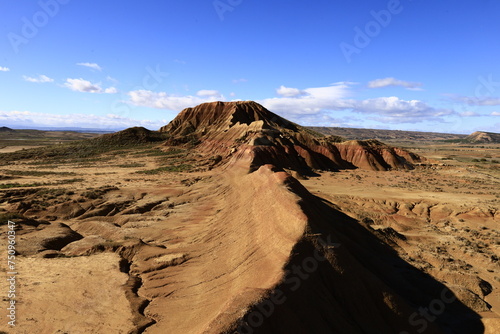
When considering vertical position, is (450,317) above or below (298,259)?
A: below

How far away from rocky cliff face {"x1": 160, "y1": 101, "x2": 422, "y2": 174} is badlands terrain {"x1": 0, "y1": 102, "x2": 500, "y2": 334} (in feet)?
42.1

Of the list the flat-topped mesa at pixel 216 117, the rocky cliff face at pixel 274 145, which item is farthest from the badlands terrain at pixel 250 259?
the flat-topped mesa at pixel 216 117

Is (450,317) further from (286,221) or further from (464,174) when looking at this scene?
(464,174)

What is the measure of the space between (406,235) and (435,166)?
57905 millimetres

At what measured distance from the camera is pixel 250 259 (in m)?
14.5

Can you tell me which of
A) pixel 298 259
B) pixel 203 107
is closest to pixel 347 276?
pixel 298 259

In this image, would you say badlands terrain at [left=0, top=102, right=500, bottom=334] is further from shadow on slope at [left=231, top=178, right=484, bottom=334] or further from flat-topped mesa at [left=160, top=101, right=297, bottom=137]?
flat-topped mesa at [left=160, top=101, right=297, bottom=137]

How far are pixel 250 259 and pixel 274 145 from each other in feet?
134

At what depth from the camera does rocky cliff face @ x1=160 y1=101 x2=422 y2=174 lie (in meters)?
52.9

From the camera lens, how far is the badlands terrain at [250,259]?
36.9 ft

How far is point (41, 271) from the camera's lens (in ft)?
51.4

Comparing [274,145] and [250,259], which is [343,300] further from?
[274,145]

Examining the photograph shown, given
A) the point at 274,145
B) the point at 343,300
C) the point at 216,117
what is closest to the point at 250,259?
→ the point at 343,300

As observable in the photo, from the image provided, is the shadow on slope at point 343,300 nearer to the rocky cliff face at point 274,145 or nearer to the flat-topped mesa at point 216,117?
the rocky cliff face at point 274,145
